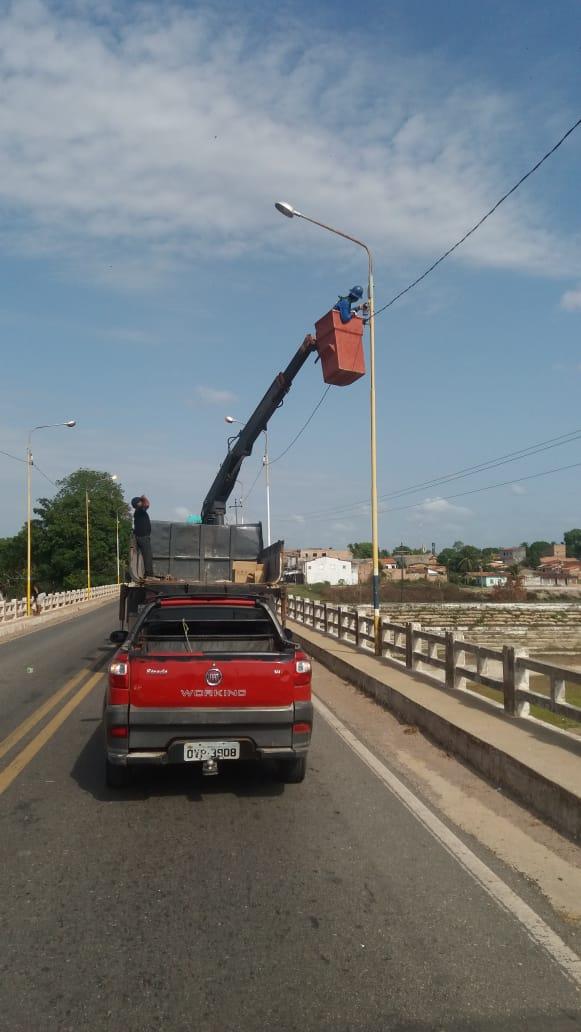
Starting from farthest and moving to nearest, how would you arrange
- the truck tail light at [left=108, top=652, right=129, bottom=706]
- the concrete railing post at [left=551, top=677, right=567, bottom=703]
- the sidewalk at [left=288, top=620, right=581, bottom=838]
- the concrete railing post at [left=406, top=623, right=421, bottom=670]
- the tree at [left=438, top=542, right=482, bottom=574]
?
the tree at [left=438, top=542, right=482, bottom=574], the concrete railing post at [left=406, top=623, right=421, bottom=670], the concrete railing post at [left=551, top=677, right=567, bottom=703], the truck tail light at [left=108, top=652, right=129, bottom=706], the sidewalk at [left=288, top=620, right=581, bottom=838]

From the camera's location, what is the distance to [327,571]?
121 meters

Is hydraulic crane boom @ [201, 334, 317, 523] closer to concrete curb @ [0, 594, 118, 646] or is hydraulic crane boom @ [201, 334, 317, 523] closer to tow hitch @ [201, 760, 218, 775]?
concrete curb @ [0, 594, 118, 646]

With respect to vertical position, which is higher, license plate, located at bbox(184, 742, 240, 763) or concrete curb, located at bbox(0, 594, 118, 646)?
license plate, located at bbox(184, 742, 240, 763)

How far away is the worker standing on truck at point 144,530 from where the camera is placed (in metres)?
15.8

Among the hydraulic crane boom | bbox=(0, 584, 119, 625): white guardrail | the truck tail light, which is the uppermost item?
the hydraulic crane boom

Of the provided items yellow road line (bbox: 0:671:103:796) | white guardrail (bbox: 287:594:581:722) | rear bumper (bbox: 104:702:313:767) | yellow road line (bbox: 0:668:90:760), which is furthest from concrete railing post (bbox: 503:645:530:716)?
yellow road line (bbox: 0:668:90:760)

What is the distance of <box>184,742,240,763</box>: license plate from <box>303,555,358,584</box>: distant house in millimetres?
113167

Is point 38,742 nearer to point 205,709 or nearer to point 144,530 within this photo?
point 205,709

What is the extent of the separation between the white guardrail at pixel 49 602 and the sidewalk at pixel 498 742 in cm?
2294

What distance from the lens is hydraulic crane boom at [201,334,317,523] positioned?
65.6ft

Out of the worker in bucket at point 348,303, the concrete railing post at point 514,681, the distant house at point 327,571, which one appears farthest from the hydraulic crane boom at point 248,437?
the distant house at point 327,571

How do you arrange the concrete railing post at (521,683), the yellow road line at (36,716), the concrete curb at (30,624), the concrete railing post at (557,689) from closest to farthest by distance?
the concrete railing post at (557,689) → the yellow road line at (36,716) → the concrete railing post at (521,683) → the concrete curb at (30,624)

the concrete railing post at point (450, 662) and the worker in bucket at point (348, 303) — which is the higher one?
the worker in bucket at point (348, 303)

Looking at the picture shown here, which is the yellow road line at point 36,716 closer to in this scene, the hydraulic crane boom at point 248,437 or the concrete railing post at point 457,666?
the concrete railing post at point 457,666
